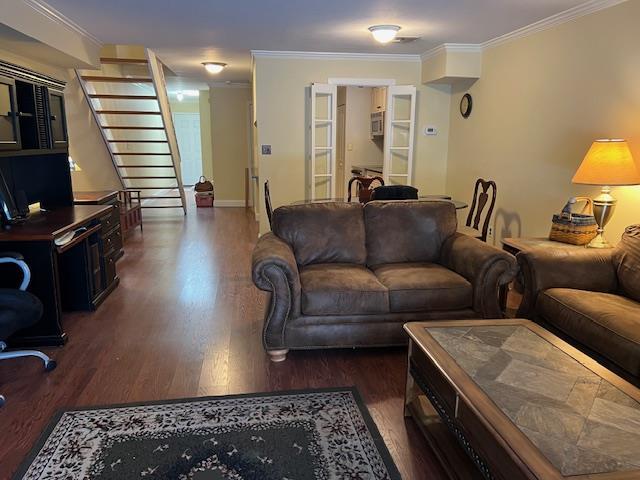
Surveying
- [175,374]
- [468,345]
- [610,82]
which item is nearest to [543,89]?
[610,82]

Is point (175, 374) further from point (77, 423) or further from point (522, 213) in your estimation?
point (522, 213)

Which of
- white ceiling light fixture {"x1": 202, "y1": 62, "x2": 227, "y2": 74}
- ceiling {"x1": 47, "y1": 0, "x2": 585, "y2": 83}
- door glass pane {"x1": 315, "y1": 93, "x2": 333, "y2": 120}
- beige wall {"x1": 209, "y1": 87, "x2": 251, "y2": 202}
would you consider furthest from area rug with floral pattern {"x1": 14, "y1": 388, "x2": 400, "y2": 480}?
beige wall {"x1": 209, "y1": 87, "x2": 251, "y2": 202}

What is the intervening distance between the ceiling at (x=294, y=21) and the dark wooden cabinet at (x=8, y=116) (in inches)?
39.3

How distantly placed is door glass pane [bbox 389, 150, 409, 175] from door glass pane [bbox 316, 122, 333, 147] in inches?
33.8

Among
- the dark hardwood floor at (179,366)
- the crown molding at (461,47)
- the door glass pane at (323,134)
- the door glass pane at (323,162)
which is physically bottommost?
the dark hardwood floor at (179,366)

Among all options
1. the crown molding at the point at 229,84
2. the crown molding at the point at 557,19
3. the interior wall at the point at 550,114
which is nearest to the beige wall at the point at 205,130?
the crown molding at the point at 229,84

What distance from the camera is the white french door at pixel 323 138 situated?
5.80 metres

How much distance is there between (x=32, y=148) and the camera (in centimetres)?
343

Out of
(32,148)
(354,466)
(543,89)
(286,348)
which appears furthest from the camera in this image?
(543,89)

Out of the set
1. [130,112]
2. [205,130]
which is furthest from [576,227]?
[205,130]

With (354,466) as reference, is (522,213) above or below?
above

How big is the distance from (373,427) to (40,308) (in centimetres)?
193

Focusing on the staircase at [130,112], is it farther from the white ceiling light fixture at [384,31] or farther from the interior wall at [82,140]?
the white ceiling light fixture at [384,31]

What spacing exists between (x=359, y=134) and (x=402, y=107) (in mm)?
2527
